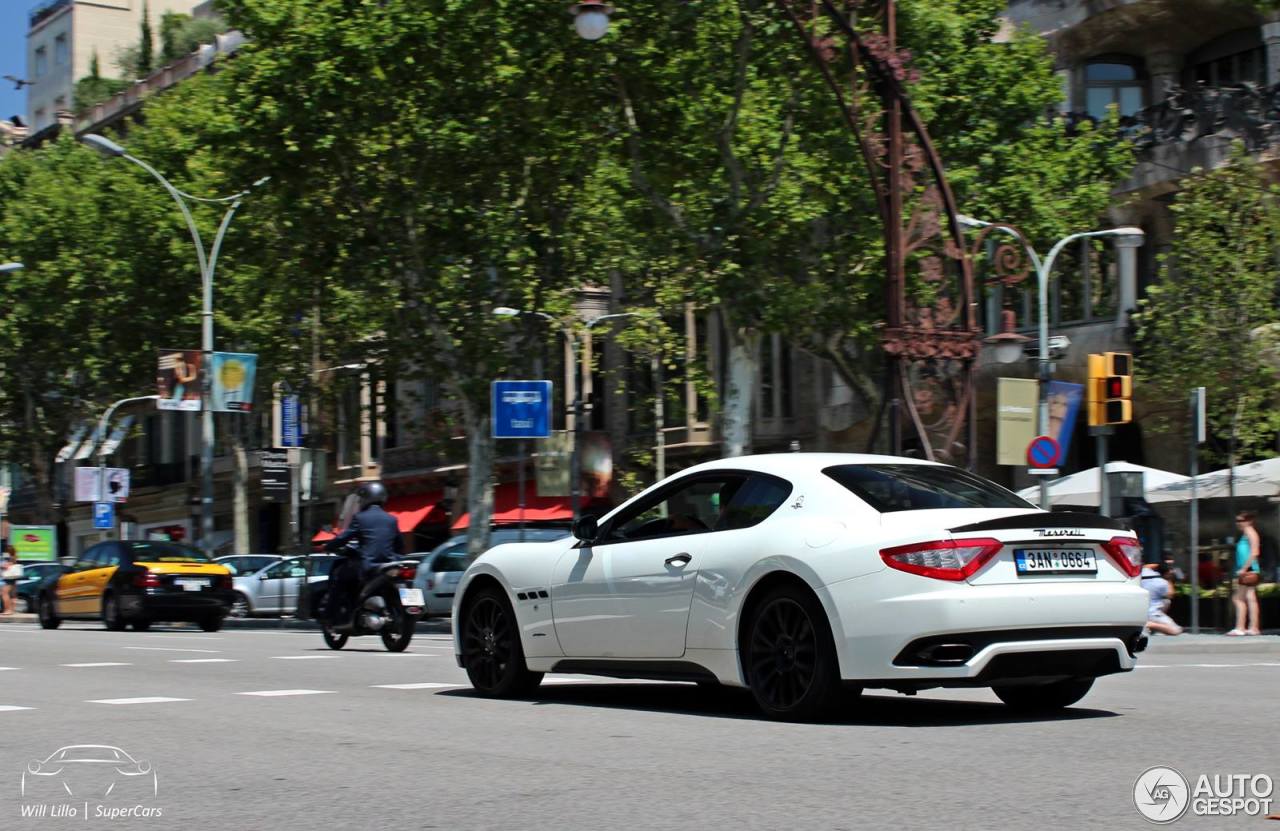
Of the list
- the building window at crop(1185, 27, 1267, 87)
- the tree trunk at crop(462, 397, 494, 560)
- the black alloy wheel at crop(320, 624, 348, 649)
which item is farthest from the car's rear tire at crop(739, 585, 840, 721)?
the tree trunk at crop(462, 397, 494, 560)

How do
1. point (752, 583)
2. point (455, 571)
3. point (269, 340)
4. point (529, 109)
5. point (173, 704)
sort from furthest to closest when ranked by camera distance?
1. point (269, 340)
2. point (529, 109)
3. point (455, 571)
4. point (173, 704)
5. point (752, 583)

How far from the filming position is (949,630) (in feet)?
31.7

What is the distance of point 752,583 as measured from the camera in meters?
10.4

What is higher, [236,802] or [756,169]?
[756,169]

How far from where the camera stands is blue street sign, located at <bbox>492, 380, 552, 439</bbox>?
35156 millimetres

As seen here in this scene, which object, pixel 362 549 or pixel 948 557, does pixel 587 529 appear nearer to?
pixel 948 557

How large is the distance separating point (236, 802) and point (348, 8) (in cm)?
3102

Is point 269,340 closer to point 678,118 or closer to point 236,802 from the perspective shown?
point 678,118

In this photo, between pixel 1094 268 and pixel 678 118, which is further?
pixel 1094 268

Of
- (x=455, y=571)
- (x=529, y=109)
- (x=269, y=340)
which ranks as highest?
(x=529, y=109)

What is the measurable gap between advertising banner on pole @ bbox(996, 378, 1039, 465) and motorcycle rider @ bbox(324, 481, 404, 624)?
8717 millimetres

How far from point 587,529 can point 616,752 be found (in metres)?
2.77

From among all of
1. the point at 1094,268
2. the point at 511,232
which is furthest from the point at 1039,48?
the point at 511,232

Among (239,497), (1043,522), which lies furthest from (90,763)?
(239,497)
